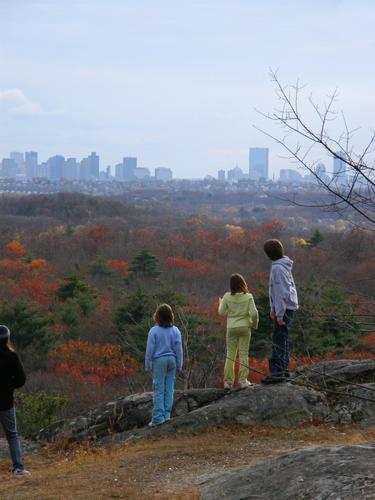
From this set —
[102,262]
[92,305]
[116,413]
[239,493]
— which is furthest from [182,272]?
[239,493]

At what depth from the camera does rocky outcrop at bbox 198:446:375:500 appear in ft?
18.3

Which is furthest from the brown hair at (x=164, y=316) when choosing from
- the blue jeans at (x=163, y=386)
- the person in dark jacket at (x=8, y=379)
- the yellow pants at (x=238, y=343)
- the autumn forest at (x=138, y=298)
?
the person in dark jacket at (x=8, y=379)

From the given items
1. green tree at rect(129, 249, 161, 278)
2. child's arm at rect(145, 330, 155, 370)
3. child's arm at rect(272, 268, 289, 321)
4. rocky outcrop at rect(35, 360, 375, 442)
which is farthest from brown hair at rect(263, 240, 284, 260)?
green tree at rect(129, 249, 161, 278)

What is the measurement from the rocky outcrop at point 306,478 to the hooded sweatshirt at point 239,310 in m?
2.25

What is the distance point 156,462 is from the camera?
783 cm

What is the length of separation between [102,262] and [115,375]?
24561 millimetres

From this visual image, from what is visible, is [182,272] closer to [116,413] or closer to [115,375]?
[115,375]

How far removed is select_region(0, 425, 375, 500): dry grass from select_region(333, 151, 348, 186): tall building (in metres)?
2.85

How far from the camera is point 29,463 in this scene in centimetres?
904

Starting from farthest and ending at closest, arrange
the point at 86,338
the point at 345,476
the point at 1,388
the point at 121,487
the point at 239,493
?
the point at 86,338 < the point at 1,388 < the point at 121,487 < the point at 239,493 < the point at 345,476

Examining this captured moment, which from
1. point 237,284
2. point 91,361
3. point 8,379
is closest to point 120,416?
point 237,284

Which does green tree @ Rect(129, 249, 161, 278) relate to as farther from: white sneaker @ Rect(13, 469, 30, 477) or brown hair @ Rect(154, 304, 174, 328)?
white sneaker @ Rect(13, 469, 30, 477)

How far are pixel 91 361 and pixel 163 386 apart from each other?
74.3 feet

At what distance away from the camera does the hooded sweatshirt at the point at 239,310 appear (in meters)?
8.88
